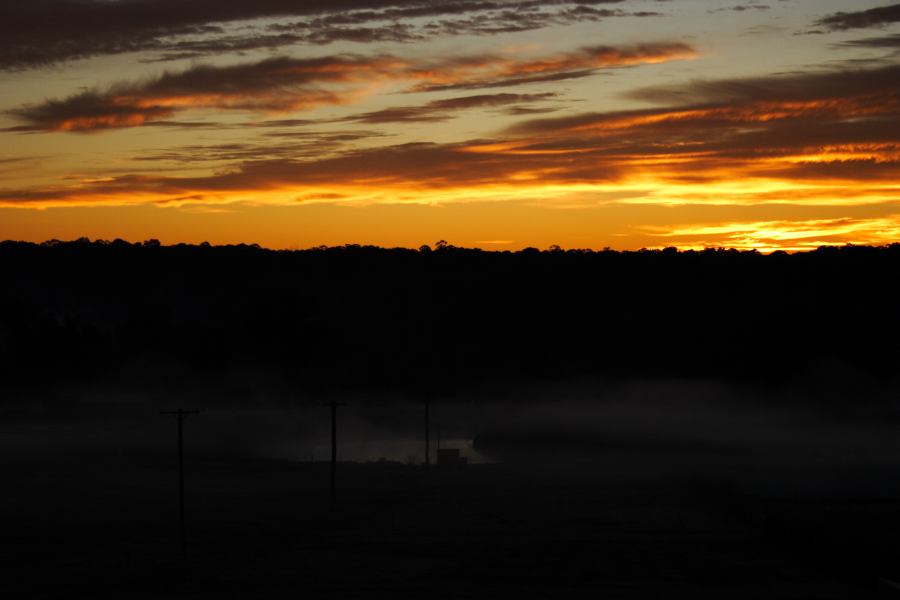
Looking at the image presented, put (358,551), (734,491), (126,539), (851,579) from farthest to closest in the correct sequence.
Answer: (734,491)
(126,539)
(358,551)
(851,579)

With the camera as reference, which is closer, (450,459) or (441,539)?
(441,539)

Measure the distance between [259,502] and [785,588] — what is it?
50.0 meters

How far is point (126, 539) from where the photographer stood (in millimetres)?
80188

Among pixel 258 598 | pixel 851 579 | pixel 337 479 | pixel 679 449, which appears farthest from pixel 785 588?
pixel 679 449

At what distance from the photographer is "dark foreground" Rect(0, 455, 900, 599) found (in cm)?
6128

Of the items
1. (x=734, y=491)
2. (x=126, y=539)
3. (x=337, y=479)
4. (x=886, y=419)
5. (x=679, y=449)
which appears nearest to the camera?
(x=126, y=539)

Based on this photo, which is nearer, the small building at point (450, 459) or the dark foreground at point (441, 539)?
the dark foreground at point (441, 539)

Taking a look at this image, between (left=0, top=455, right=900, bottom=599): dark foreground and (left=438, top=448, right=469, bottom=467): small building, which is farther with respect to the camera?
(left=438, top=448, right=469, bottom=467): small building

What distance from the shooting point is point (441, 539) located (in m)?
78.2

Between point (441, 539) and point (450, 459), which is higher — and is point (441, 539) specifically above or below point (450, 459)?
above

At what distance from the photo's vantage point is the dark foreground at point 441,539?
61281 millimetres

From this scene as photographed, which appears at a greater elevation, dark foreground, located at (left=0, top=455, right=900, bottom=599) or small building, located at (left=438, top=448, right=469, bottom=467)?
dark foreground, located at (left=0, top=455, right=900, bottom=599)

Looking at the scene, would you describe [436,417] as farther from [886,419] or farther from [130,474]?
[130,474]

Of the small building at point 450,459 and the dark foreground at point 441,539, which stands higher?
the dark foreground at point 441,539
